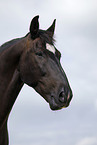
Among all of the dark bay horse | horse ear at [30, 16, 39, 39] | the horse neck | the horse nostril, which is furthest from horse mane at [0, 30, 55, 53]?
the horse nostril

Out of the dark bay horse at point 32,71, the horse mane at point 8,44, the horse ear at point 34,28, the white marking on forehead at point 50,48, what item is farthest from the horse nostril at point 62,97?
the horse mane at point 8,44

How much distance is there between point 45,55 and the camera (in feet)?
17.1

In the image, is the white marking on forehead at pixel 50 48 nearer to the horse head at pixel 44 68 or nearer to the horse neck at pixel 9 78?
the horse head at pixel 44 68

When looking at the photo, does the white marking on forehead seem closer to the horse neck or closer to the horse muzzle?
the horse neck

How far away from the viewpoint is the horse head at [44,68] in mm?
4891

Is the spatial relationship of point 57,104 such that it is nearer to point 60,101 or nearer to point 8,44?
point 60,101

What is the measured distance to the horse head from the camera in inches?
193

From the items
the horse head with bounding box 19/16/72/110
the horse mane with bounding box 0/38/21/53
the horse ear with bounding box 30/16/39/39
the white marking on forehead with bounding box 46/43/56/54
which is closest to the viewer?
the horse head with bounding box 19/16/72/110

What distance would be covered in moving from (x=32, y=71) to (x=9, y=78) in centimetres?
62

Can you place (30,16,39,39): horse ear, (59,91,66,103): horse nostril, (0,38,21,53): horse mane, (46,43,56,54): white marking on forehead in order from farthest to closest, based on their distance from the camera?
(0,38,21,53): horse mane < (30,16,39,39): horse ear < (46,43,56,54): white marking on forehead < (59,91,66,103): horse nostril

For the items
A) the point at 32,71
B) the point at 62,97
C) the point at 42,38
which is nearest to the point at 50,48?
the point at 42,38

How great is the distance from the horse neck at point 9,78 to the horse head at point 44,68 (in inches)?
6.3

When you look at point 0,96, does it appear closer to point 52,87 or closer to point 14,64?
point 14,64

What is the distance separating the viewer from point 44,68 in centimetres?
518
